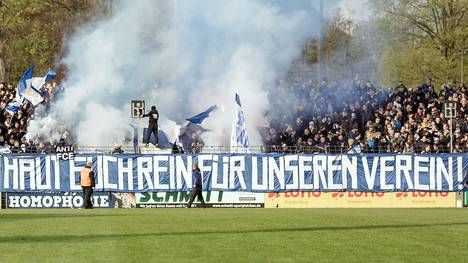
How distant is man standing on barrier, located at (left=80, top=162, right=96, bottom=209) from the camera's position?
130 ft

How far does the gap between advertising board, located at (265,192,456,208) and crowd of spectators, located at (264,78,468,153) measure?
5.53 ft

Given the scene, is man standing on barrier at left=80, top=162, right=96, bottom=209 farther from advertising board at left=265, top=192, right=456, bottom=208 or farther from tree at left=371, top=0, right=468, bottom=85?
tree at left=371, top=0, right=468, bottom=85

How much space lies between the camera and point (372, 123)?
43.4 m

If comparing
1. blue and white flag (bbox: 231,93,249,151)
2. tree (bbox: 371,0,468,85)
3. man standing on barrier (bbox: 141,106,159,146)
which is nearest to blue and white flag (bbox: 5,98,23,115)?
man standing on barrier (bbox: 141,106,159,146)

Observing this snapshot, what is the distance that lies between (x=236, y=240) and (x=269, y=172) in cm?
2246

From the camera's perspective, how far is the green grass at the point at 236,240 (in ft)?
59.0

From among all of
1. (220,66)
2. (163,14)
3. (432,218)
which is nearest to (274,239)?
(432,218)

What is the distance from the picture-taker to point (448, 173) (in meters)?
43.7

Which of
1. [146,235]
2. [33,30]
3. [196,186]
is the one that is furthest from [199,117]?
[146,235]

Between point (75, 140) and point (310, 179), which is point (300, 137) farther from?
point (75, 140)

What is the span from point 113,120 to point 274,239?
28631 mm

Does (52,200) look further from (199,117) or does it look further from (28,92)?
(199,117)

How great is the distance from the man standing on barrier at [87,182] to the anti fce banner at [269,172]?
10.8ft

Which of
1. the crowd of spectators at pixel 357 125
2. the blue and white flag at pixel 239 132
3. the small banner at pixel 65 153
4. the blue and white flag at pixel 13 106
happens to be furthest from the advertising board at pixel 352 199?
the blue and white flag at pixel 13 106
